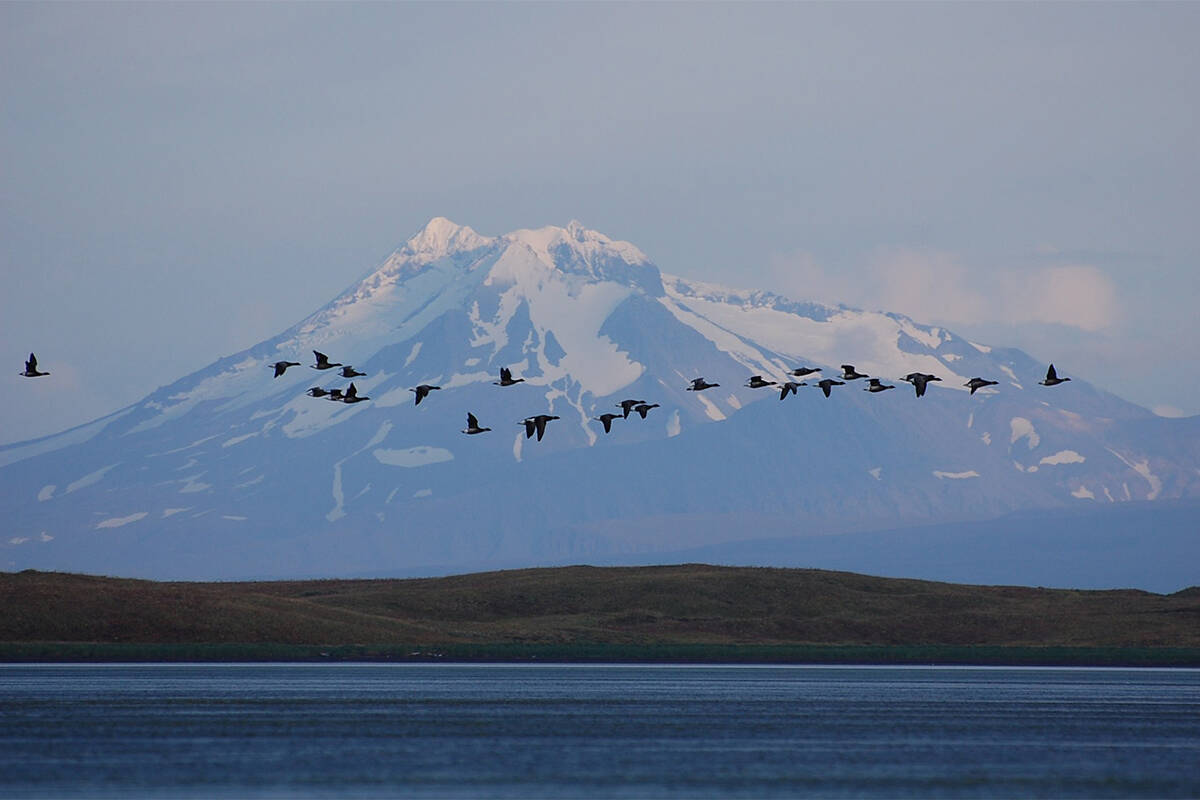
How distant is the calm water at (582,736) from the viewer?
53.2 m

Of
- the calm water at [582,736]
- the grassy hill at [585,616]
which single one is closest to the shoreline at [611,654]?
the grassy hill at [585,616]

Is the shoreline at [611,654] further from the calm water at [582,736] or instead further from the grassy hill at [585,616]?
the calm water at [582,736]

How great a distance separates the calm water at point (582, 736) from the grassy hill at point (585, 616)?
13.3m

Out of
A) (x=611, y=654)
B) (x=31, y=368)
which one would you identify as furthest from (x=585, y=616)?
(x=31, y=368)

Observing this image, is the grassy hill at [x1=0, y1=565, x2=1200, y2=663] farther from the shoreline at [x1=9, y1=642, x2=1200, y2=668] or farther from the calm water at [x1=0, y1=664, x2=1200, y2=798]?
the calm water at [x1=0, y1=664, x2=1200, y2=798]

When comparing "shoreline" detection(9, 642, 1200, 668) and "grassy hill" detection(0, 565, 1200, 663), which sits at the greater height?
"grassy hill" detection(0, 565, 1200, 663)

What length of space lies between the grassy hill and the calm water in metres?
13.3

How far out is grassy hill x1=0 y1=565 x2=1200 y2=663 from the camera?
113562mm

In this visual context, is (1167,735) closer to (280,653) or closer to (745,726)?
(745,726)

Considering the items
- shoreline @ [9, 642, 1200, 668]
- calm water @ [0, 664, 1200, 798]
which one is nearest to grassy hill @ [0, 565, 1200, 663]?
shoreline @ [9, 642, 1200, 668]

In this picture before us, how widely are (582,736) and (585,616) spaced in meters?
67.7

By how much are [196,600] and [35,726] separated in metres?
54.1

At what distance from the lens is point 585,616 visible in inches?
5251

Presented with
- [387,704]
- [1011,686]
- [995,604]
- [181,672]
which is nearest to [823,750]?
→ [387,704]
